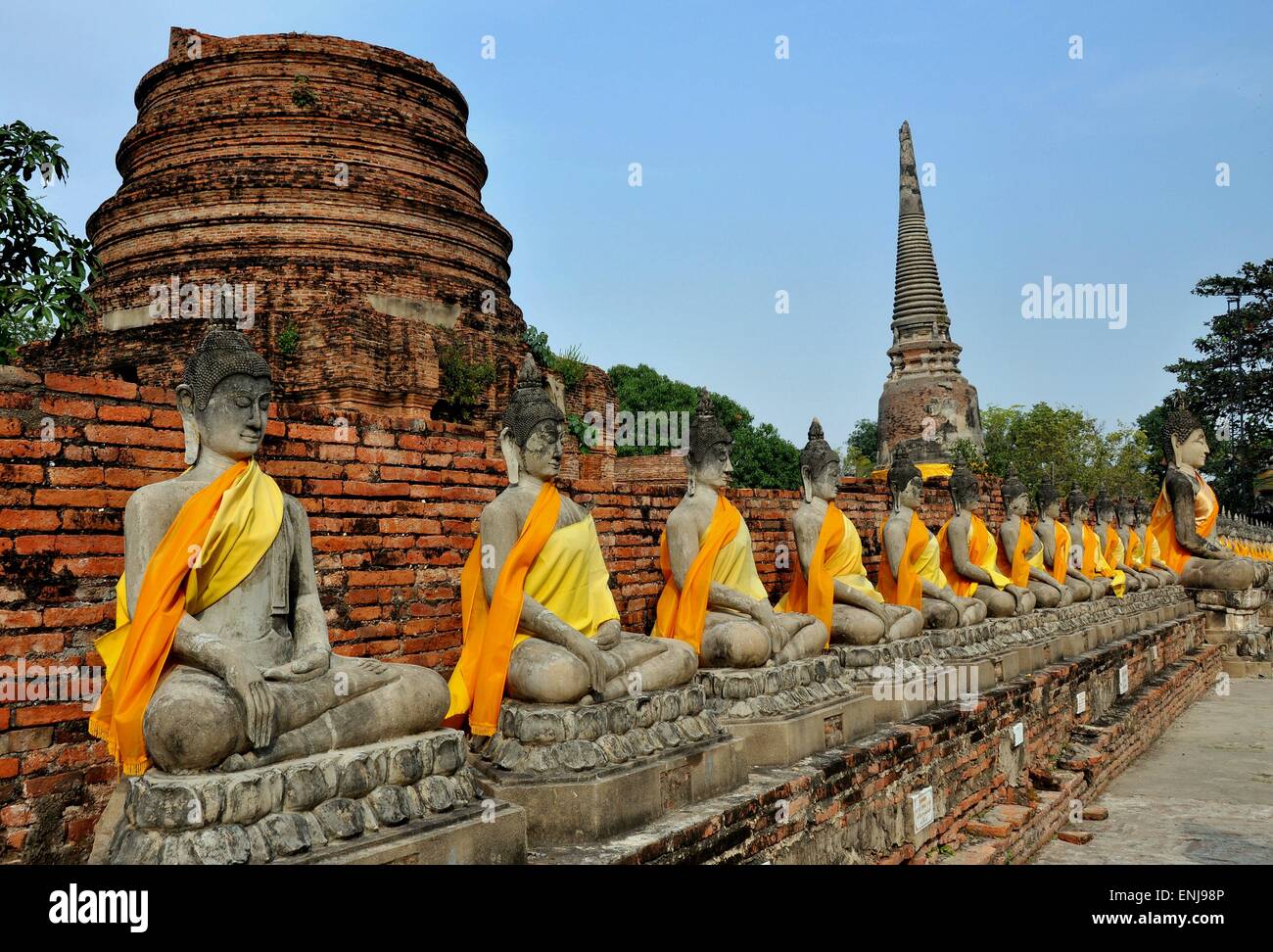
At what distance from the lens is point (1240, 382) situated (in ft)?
124

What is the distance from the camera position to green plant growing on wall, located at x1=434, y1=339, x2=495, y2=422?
14094mm

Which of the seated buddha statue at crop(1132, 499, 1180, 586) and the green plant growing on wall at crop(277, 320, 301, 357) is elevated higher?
the green plant growing on wall at crop(277, 320, 301, 357)

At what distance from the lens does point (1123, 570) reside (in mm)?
14281

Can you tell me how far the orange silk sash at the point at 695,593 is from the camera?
18.7 feet

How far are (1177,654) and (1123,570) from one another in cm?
126

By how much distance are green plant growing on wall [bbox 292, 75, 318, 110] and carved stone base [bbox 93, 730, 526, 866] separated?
14.0 meters

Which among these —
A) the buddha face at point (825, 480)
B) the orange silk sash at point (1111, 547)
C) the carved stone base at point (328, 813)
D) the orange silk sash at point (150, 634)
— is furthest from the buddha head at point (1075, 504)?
the orange silk sash at point (150, 634)

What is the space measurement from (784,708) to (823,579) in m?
1.37

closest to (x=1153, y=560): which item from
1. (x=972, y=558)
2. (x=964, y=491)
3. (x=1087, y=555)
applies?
(x=1087, y=555)

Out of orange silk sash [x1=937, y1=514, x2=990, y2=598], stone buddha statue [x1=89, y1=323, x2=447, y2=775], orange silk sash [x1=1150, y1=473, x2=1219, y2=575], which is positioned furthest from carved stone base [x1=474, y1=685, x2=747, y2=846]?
orange silk sash [x1=1150, y1=473, x2=1219, y2=575]

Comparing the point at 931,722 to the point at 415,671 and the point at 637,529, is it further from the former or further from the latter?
the point at 415,671

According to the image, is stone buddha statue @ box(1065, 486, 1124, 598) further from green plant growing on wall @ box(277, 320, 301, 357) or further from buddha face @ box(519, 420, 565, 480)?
green plant growing on wall @ box(277, 320, 301, 357)

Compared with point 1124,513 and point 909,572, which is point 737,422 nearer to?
point 1124,513
